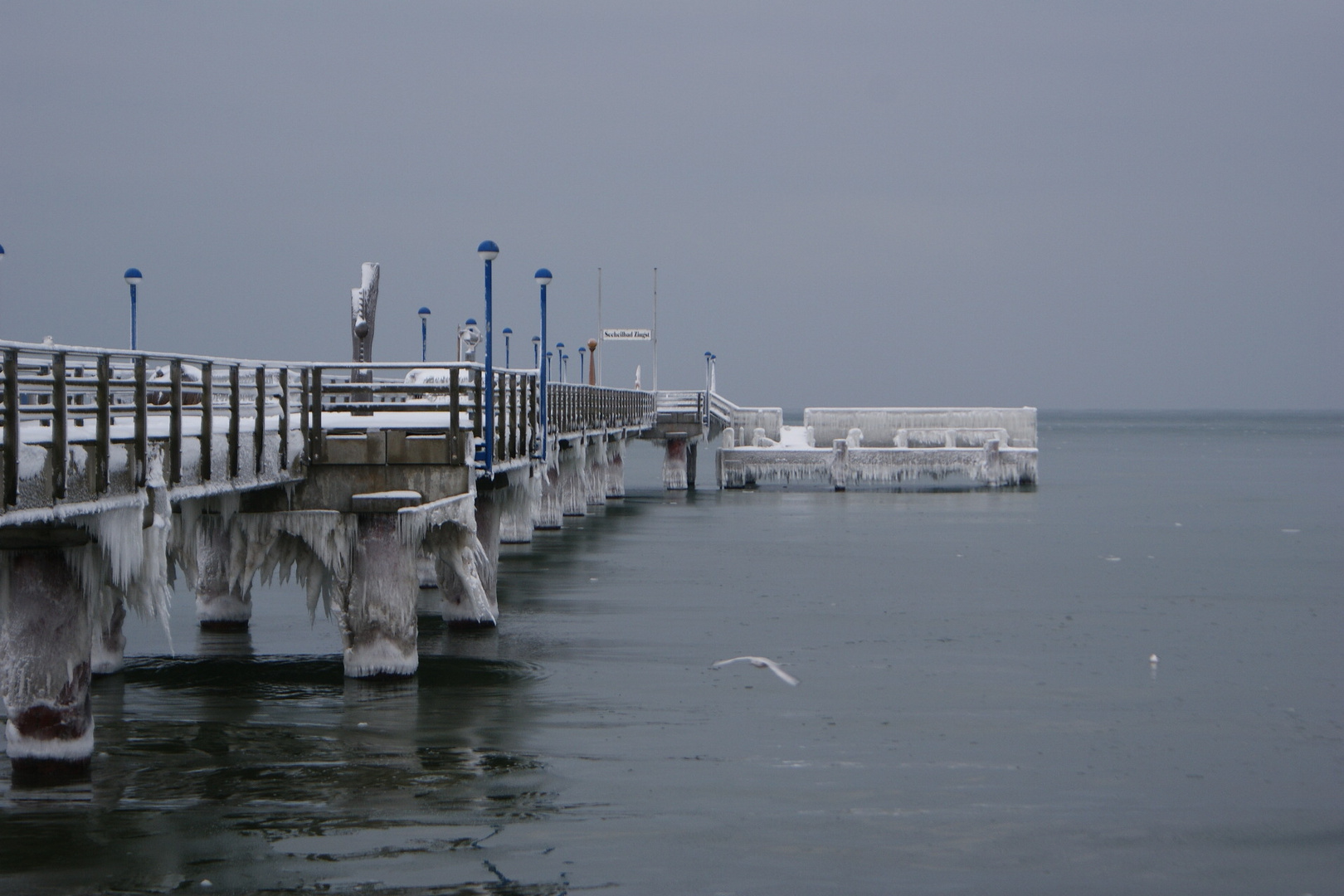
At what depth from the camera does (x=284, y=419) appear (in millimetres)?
15125

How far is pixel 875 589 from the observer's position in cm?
2767

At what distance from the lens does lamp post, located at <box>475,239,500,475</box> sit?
17797 millimetres

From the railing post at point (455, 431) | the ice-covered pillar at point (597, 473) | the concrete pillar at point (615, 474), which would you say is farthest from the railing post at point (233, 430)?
the concrete pillar at point (615, 474)

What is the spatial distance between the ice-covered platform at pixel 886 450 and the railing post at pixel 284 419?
4231cm

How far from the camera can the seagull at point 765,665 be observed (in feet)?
59.8

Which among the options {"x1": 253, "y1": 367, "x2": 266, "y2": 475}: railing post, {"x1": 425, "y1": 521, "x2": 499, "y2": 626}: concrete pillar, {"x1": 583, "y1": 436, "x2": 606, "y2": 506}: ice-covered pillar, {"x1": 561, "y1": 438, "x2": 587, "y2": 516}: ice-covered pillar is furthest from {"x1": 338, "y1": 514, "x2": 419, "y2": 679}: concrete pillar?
{"x1": 583, "y1": 436, "x2": 606, "y2": 506}: ice-covered pillar

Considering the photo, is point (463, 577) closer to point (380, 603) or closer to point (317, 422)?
point (380, 603)

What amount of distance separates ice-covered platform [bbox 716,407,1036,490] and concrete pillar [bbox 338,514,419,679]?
135 feet

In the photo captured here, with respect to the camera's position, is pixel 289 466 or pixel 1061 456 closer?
pixel 289 466

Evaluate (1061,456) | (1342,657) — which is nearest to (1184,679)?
(1342,657)

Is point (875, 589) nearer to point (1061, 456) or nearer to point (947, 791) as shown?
point (947, 791)

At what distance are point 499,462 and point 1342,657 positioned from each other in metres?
11.4

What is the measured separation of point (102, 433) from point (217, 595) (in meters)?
11.0

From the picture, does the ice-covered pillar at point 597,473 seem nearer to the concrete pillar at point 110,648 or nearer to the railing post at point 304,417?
the concrete pillar at point 110,648
